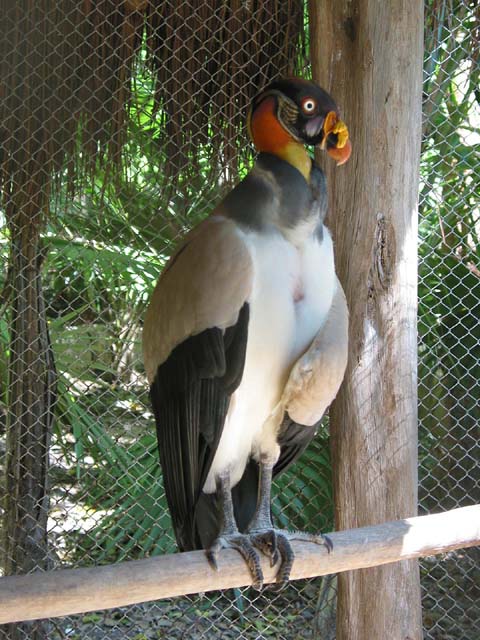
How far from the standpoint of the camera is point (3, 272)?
3441mm

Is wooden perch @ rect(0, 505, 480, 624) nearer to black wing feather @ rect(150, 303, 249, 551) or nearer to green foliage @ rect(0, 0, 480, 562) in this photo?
black wing feather @ rect(150, 303, 249, 551)

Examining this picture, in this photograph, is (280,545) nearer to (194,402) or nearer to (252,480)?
(252,480)

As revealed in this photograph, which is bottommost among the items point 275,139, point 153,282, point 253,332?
point 253,332

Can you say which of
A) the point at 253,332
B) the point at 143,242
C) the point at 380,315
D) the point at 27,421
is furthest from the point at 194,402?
the point at 143,242

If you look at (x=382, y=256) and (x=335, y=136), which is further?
(x=382, y=256)

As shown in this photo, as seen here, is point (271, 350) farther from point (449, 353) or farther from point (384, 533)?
point (449, 353)

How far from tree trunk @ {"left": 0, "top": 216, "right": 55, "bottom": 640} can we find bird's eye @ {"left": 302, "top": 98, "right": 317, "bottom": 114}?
1.49m

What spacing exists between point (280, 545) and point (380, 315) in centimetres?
77

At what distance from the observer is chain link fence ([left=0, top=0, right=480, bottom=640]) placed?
9.86ft

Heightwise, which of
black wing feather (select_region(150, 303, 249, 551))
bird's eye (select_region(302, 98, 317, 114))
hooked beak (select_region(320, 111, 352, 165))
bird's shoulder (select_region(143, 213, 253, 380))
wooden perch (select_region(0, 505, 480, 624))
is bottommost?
wooden perch (select_region(0, 505, 480, 624))

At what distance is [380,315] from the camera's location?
239cm

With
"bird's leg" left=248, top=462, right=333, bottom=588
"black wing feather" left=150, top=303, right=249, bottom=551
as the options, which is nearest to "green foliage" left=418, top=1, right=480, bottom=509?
"bird's leg" left=248, top=462, right=333, bottom=588

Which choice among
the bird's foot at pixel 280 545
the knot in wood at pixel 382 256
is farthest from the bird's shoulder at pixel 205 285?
the knot in wood at pixel 382 256

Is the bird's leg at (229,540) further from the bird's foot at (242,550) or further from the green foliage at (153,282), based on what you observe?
the green foliage at (153,282)
